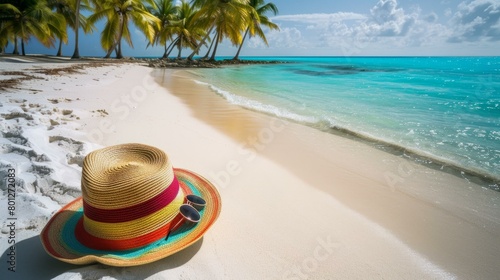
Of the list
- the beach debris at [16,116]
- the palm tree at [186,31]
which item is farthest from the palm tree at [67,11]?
the beach debris at [16,116]

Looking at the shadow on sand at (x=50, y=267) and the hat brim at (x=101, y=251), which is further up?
the hat brim at (x=101, y=251)

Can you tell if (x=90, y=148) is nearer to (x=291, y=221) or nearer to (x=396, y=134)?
(x=291, y=221)

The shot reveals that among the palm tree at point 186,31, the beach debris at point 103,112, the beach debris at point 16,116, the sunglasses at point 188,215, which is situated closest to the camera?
the sunglasses at point 188,215

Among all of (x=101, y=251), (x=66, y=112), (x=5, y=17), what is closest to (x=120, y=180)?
(x=101, y=251)

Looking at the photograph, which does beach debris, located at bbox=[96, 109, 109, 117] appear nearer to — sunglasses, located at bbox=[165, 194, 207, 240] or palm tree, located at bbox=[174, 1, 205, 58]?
sunglasses, located at bbox=[165, 194, 207, 240]

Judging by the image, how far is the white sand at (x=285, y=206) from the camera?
1967 millimetres

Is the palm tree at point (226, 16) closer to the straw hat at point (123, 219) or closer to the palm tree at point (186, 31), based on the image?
the palm tree at point (186, 31)

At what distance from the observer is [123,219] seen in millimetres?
1669

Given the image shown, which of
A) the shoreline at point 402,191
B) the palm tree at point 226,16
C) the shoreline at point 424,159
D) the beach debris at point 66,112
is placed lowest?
the beach debris at point 66,112

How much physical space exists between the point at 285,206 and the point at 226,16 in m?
26.2

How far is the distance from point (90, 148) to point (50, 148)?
0.42 meters

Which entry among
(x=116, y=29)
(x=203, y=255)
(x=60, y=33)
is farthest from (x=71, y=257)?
(x=60, y=33)

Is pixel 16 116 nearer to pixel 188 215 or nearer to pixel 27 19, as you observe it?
pixel 188 215

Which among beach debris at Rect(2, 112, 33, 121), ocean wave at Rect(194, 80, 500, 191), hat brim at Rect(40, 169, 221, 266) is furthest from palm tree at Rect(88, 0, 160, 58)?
hat brim at Rect(40, 169, 221, 266)
